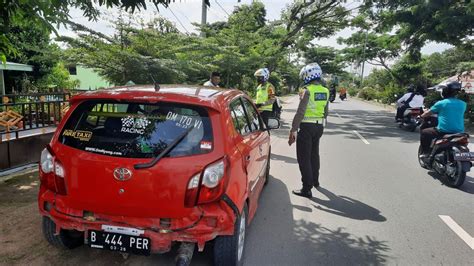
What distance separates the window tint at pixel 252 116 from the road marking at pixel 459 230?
2.64 m

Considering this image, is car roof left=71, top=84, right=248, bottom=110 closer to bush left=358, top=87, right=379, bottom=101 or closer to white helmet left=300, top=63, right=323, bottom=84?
white helmet left=300, top=63, right=323, bottom=84

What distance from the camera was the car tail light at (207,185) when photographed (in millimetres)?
2877

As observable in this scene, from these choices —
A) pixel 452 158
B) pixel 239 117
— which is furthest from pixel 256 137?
pixel 452 158

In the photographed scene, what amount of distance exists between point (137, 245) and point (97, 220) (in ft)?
1.29

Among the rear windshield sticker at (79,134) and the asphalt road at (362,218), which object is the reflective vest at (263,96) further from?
the rear windshield sticker at (79,134)

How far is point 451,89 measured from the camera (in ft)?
21.6

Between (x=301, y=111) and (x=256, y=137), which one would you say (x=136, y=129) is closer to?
(x=256, y=137)

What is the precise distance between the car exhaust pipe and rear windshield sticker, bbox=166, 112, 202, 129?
3.17ft

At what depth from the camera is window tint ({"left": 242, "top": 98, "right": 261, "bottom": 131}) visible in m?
4.55

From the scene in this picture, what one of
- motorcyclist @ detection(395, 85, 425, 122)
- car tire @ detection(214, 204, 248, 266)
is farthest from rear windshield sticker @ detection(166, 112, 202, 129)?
motorcyclist @ detection(395, 85, 425, 122)

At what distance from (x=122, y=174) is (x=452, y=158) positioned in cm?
584

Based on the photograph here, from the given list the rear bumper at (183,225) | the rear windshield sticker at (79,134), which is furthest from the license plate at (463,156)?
the rear windshield sticker at (79,134)

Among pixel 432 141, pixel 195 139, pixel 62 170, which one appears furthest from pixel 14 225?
pixel 432 141

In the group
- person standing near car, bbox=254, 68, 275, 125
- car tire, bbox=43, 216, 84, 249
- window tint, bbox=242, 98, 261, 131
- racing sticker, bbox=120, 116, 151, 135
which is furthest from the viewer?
person standing near car, bbox=254, 68, 275, 125
